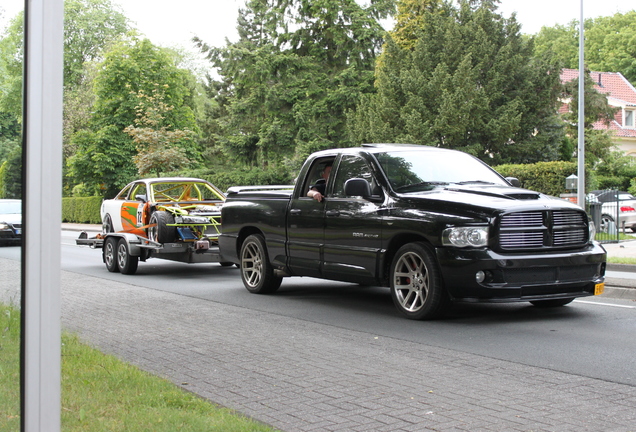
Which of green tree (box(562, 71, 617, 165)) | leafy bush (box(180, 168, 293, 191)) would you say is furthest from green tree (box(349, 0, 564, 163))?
leafy bush (box(180, 168, 293, 191))

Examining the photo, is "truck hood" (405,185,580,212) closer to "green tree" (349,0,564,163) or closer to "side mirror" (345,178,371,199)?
"side mirror" (345,178,371,199)

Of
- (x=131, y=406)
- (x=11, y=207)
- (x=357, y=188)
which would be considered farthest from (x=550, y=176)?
(x=11, y=207)

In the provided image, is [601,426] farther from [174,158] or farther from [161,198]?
[174,158]

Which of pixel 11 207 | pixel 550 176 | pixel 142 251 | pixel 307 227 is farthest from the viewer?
pixel 550 176

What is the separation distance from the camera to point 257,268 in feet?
37.0

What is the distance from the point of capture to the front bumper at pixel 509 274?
7922mm

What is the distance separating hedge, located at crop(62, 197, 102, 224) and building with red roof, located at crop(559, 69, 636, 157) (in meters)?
32.6

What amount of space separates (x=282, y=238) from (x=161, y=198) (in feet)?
16.5

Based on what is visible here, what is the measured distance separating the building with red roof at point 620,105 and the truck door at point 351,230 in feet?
163

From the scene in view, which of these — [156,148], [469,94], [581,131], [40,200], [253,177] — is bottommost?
[40,200]

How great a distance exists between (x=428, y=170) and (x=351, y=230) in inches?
46.4

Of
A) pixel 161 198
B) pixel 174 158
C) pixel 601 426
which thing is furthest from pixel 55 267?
pixel 174 158

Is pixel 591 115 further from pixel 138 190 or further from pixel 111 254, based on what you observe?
pixel 111 254

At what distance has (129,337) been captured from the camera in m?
7.77
